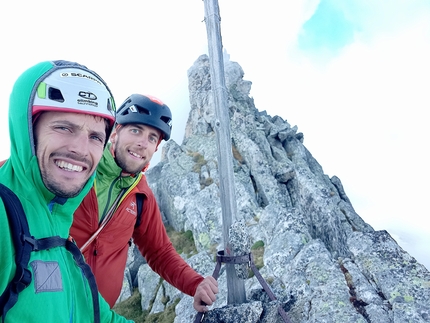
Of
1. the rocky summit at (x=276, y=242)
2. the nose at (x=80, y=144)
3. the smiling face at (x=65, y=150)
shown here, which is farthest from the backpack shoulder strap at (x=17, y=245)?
the rocky summit at (x=276, y=242)

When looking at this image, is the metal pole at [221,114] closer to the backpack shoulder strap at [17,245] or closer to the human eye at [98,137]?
the human eye at [98,137]

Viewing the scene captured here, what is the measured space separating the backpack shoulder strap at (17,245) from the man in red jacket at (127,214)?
2.67 metres

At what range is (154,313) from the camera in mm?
17766

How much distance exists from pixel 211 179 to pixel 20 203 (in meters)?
28.4

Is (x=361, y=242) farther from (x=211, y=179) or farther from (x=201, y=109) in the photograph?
(x=201, y=109)

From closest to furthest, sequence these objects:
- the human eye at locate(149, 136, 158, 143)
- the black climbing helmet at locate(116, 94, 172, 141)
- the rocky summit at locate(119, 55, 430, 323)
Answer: the black climbing helmet at locate(116, 94, 172, 141)
the human eye at locate(149, 136, 158, 143)
the rocky summit at locate(119, 55, 430, 323)

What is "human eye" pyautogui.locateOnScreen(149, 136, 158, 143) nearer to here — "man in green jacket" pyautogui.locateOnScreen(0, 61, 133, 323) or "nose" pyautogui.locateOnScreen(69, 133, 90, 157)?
"man in green jacket" pyautogui.locateOnScreen(0, 61, 133, 323)

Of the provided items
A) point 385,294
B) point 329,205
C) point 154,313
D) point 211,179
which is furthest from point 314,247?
point 329,205

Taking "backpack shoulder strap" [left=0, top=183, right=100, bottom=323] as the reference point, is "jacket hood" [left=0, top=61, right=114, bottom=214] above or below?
above

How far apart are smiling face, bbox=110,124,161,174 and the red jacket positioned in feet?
1.61

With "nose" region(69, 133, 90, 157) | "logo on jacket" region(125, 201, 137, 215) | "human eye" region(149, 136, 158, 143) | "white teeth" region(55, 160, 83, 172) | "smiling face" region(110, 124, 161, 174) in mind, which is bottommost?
"logo on jacket" region(125, 201, 137, 215)

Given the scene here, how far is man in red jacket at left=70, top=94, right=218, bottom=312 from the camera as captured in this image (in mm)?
4742

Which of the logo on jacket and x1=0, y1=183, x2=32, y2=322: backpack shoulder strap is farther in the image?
the logo on jacket

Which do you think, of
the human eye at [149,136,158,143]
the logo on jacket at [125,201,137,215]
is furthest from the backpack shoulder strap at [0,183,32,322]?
the human eye at [149,136,158,143]
